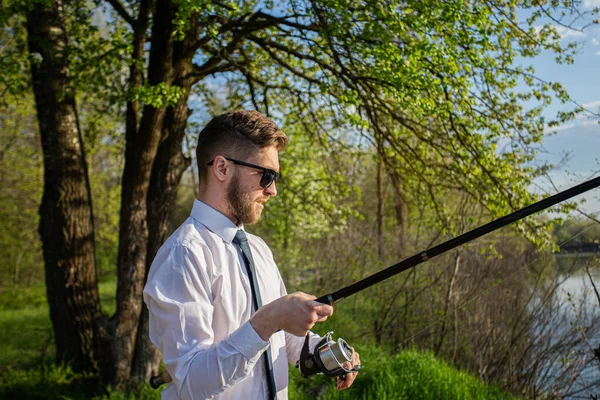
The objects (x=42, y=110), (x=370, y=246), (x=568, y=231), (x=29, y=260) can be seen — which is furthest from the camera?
(x=29, y=260)

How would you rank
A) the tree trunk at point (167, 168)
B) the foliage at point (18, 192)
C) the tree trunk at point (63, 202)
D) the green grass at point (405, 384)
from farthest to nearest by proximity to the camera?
the foliage at point (18, 192) → the tree trunk at point (167, 168) → the tree trunk at point (63, 202) → the green grass at point (405, 384)

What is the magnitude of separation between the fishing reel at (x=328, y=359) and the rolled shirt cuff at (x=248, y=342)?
498 mm

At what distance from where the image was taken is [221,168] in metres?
2.26

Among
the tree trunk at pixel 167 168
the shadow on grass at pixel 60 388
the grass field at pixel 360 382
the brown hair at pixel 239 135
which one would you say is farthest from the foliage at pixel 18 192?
the brown hair at pixel 239 135

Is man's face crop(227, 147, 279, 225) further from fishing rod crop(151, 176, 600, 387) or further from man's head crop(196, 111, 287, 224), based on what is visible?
fishing rod crop(151, 176, 600, 387)

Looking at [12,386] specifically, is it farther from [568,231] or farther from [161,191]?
[568,231]

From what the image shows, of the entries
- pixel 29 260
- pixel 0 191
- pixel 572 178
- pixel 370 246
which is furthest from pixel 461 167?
pixel 29 260

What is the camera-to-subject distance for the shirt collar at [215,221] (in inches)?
87.2

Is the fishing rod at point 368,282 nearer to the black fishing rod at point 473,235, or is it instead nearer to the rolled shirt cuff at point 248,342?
the black fishing rod at point 473,235

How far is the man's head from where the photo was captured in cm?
226

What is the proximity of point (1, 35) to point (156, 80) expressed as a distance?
2.89 meters

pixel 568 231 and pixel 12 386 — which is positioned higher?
pixel 568 231

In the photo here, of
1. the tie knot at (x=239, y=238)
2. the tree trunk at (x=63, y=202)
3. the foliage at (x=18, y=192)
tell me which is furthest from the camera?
the foliage at (x=18, y=192)

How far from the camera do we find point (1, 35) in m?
7.74
